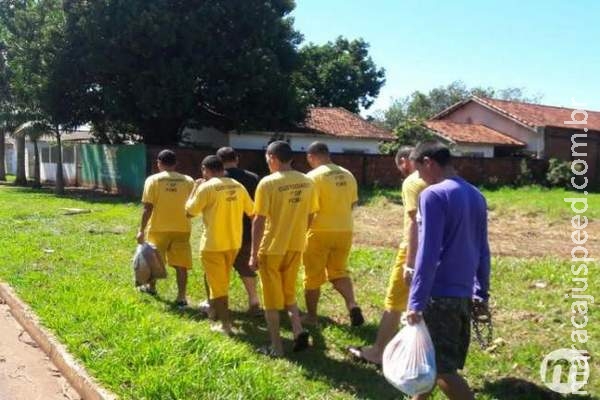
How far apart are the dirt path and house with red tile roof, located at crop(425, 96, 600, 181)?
1120 inches

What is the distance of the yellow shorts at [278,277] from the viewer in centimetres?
584

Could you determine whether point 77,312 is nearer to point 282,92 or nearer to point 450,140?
point 282,92

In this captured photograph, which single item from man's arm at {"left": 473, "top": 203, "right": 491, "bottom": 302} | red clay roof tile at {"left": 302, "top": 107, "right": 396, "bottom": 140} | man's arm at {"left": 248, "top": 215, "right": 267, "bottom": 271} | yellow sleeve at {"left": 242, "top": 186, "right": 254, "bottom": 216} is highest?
red clay roof tile at {"left": 302, "top": 107, "right": 396, "bottom": 140}

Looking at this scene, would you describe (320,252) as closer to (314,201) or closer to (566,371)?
(314,201)

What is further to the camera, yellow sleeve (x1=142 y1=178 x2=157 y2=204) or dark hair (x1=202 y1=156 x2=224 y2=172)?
yellow sleeve (x1=142 y1=178 x2=157 y2=204)

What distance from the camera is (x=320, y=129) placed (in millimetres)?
32688

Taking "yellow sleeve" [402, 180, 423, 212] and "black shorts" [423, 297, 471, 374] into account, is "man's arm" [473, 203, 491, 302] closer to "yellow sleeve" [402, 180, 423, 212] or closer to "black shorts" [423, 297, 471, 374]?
"black shorts" [423, 297, 471, 374]

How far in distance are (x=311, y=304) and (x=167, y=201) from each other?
7.06 feet

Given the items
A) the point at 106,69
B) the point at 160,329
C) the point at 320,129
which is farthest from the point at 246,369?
the point at 320,129

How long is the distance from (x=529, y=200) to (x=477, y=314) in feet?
63.5

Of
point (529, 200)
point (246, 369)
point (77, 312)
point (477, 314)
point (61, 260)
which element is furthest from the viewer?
point (529, 200)

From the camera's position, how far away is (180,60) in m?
23.8

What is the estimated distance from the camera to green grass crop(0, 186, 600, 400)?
4.96 metres

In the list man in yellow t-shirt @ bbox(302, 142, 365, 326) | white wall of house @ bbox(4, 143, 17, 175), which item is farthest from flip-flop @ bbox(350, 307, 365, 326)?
white wall of house @ bbox(4, 143, 17, 175)
